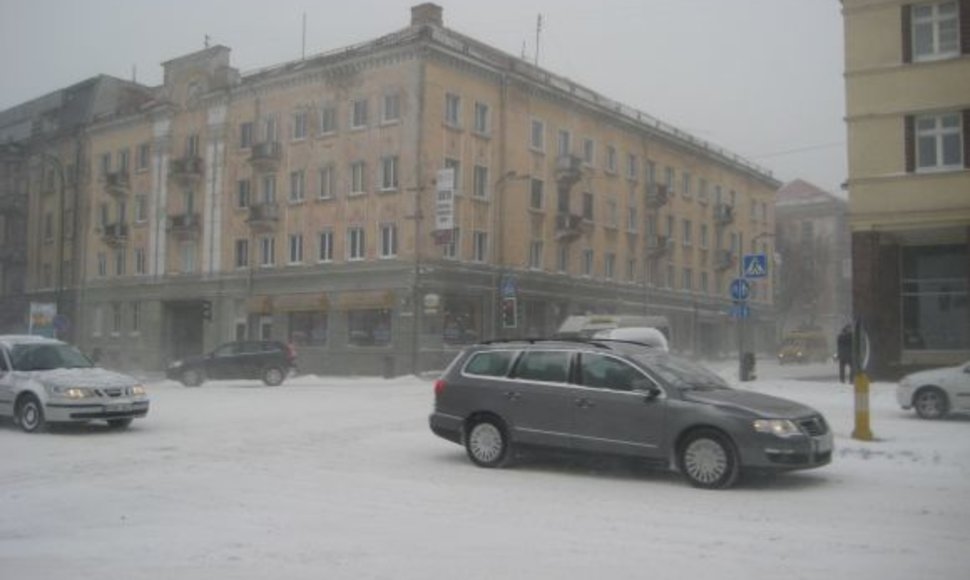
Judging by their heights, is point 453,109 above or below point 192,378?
above

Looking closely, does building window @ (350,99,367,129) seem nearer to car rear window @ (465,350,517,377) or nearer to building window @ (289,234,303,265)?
building window @ (289,234,303,265)

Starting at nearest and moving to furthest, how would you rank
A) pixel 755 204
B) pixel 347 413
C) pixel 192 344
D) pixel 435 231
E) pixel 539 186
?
pixel 347 413 → pixel 435 231 → pixel 539 186 → pixel 192 344 → pixel 755 204

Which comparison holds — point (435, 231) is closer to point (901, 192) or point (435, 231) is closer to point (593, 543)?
point (901, 192)

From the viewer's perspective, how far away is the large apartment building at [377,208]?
40281 mm

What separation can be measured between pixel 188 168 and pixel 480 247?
1683cm

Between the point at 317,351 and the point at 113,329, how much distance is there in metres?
18.1

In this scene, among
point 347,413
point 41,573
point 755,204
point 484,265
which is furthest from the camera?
point 755,204

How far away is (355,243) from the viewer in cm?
4200

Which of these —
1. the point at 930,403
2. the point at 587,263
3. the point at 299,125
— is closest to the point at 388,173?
the point at 299,125

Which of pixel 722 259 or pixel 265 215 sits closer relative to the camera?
pixel 265 215

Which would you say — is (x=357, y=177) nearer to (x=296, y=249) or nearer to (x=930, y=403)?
(x=296, y=249)

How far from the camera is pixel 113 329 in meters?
54.4

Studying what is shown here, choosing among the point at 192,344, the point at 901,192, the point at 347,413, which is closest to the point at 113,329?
the point at 192,344

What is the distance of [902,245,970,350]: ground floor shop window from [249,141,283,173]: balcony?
28176mm
